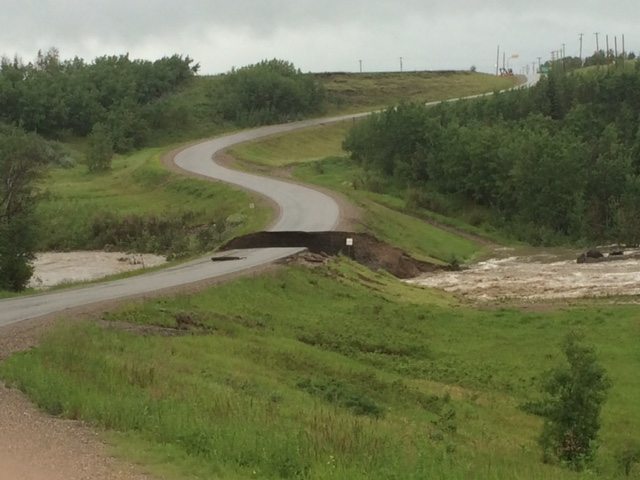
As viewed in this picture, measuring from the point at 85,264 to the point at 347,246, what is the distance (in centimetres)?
1753

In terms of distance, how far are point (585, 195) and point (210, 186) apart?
93.7 ft

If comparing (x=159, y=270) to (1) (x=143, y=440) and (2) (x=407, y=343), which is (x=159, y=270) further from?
(1) (x=143, y=440)

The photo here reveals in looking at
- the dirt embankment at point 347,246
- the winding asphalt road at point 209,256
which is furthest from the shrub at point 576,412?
the dirt embankment at point 347,246

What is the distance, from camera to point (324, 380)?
776 inches

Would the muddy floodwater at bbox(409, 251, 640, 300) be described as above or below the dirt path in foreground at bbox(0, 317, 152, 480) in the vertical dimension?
below

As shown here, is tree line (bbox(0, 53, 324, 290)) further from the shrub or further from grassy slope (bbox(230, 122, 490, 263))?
the shrub

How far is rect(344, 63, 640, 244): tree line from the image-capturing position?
220ft

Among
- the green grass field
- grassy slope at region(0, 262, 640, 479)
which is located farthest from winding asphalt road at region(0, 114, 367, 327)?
the green grass field

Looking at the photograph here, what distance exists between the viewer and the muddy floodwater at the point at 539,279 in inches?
1565

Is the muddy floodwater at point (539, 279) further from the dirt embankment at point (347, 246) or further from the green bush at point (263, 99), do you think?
the green bush at point (263, 99)

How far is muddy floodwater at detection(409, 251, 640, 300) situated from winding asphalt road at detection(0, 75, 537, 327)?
25.0 feet

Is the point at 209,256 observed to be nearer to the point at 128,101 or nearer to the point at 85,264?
the point at 85,264

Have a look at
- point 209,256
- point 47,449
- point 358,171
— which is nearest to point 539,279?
point 209,256

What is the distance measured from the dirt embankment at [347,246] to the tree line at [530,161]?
735 inches
